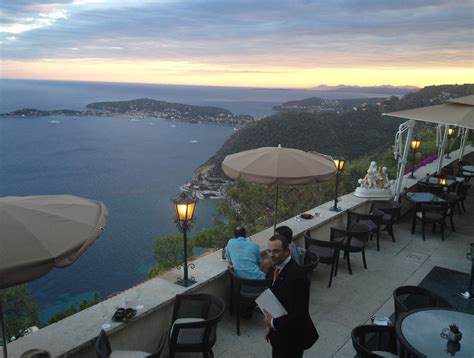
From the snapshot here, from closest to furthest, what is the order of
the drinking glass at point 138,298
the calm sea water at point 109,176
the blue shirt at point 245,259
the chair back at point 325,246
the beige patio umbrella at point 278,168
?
1. the drinking glass at point 138,298
2. the blue shirt at point 245,259
3. the beige patio umbrella at point 278,168
4. the chair back at point 325,246
5. the calm sea water at point 109,176

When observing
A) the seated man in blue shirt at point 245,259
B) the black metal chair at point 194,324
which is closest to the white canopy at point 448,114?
the seated man in blue shirt at point 245,259

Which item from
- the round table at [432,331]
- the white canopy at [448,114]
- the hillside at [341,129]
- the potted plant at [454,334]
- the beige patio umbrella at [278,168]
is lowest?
the hillside at [341,129]

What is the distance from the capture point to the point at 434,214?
832cm

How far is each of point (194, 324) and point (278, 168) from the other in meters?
2.39

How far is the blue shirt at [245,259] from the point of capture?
4758 mm

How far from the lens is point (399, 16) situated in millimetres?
15836

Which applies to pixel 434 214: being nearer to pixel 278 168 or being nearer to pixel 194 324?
pixel 278 168

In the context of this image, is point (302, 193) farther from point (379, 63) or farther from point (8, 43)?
point (8, 43)

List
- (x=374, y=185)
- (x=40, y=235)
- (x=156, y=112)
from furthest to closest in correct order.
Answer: (x=156, y=112) < (x=374, y=185) < (x=40, y=235)

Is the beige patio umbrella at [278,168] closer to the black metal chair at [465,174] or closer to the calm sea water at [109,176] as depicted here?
the black metal chair at [465,174]

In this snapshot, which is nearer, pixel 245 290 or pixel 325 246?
pixel 245 290

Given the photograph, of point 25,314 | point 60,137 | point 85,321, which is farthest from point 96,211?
point 60,137

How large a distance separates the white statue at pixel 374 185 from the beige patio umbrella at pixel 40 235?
738cm

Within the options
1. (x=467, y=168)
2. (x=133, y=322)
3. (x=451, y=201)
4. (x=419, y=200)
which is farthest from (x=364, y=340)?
(x=467, y=168)
